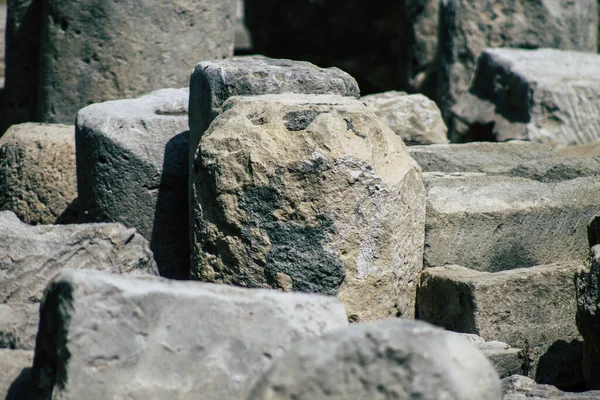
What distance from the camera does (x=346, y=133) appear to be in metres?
3.14

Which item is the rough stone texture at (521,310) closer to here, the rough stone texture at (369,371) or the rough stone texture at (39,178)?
the rough stone texture at (369,371)

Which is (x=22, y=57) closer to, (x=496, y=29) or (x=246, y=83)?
(x=246, y=83)

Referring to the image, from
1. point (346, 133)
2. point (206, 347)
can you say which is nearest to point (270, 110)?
point (346, 133)

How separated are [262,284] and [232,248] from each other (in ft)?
0.50

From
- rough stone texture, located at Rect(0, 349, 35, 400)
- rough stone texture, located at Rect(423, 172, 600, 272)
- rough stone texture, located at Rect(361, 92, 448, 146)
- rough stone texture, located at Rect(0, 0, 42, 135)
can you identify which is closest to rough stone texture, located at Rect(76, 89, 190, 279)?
rough stone texture, located at Rect(423, 172, 600, 272)

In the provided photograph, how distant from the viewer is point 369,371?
6.30 feet

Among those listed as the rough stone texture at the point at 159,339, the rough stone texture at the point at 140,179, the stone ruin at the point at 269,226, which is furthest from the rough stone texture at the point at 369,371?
the rough stone texture at the point at 140,179

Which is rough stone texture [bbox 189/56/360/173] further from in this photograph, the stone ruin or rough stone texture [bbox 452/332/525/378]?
rough stone texture [bbox 452/332/525/378]

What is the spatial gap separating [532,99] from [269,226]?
3.00 m

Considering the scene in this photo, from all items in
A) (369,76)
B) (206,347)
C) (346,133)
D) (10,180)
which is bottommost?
(369,76)

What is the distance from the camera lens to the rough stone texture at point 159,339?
2.24 metres

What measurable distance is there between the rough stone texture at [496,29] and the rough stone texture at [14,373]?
174 inches

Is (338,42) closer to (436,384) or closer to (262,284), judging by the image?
(262,284)

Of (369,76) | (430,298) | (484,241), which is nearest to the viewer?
(430,298)
